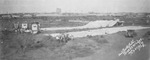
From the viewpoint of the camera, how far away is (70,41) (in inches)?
76.2

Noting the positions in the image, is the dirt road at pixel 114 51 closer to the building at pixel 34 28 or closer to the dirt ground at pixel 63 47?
the dirt ground at pixel 63 47

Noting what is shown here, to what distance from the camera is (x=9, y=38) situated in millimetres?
1736

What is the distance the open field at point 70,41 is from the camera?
1739 millimetres

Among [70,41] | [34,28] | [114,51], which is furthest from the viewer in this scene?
[114,51]

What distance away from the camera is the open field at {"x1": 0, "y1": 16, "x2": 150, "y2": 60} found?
174cm

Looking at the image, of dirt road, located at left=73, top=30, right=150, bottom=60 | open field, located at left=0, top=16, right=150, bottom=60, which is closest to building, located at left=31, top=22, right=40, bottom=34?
open field, located at left=0, top=16, right=150, bottom=60

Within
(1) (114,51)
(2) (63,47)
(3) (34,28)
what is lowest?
(1) (114,51)

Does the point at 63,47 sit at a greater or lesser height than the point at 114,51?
greater

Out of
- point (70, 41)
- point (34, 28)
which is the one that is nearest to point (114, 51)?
point (70, 41)

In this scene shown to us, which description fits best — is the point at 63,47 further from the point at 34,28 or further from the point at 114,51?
the point at 114,51

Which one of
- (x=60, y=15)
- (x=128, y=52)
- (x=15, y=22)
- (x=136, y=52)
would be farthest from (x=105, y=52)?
(x=15, y=22)

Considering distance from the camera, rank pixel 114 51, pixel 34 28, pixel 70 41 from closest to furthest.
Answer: pixel 34 28, pixel 70 41, pixel 114 51

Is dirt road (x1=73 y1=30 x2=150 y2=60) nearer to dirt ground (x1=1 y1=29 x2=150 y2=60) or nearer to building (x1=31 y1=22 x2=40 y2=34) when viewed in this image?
dirt ground (x1=1 y1=29 x2=150 y2=60)

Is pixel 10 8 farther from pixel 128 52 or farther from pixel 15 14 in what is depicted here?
pixel 128 52
